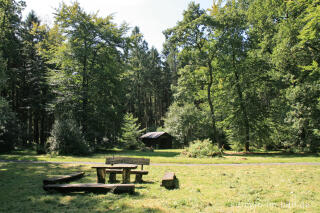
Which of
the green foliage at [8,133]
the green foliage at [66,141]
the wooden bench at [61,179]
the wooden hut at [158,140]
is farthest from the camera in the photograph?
the wooden hut at [158,140]

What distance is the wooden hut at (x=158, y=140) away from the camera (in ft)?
125

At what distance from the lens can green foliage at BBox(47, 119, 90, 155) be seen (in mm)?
19547

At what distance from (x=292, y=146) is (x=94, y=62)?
24664 millimetres

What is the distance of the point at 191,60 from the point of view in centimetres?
2598

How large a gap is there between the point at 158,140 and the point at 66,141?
20.6 m

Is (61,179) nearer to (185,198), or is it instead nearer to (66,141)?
(185,198)

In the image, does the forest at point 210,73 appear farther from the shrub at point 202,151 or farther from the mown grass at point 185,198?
the mown grass at point 185,198

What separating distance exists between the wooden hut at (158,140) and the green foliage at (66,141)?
18278 mm

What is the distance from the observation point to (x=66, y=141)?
19.8 metres

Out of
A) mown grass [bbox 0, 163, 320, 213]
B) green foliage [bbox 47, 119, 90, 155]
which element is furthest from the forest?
mown grass [bbox 0, 163, 320, 213]

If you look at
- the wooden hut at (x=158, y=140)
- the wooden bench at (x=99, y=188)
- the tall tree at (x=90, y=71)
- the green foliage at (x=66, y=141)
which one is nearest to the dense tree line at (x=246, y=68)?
the tall tree at (x=90, y=71)

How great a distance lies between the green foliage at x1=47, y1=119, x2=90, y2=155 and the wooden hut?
18278 millimetres

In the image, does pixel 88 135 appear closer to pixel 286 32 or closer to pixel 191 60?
pixel 191 60

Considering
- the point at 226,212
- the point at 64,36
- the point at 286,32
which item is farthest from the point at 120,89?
the point at 226,212
